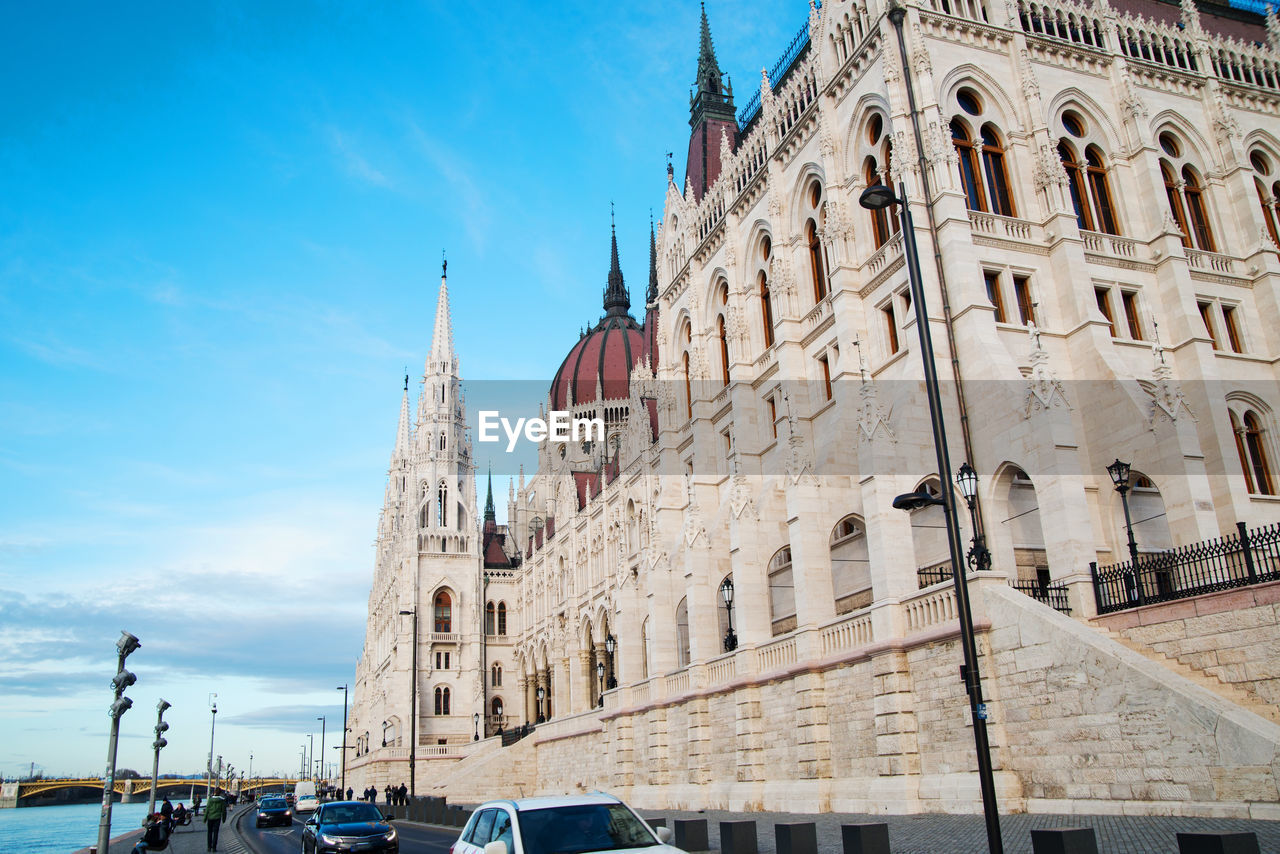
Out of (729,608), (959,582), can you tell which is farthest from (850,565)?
(959,582)

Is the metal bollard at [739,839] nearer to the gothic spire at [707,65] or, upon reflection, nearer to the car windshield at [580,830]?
the car windshield at [580,830]

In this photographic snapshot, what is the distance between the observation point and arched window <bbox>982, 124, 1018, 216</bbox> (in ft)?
88.7

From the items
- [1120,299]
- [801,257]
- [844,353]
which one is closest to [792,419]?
[844,353]

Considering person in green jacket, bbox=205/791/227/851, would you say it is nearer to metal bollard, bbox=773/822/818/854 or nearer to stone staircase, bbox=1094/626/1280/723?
metal bollard, bbox=773/822/818/854

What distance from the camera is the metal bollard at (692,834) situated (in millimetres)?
15367

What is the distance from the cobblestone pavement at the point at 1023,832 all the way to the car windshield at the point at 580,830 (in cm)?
555

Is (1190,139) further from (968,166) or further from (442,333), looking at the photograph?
(442,333)

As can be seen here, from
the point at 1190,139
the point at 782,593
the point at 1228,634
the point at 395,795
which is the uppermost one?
the point at 1190,139

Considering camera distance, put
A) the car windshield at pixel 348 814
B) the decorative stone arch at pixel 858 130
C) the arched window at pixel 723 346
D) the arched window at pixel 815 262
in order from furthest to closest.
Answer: the arched window at pixel 723 346 < the arched window at pixel 815 262 < the decorative stone arch at pixel 858 130 < the car windshield at pixel 348 814

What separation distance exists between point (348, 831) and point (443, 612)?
51.9m

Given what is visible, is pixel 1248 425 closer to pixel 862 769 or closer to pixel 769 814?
pixel 862 769

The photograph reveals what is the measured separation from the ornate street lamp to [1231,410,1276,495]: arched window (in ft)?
31.7

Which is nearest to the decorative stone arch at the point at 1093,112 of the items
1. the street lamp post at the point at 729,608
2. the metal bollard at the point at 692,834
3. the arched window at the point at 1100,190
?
the arched window at the point at 1100,190

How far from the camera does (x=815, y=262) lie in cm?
3180
